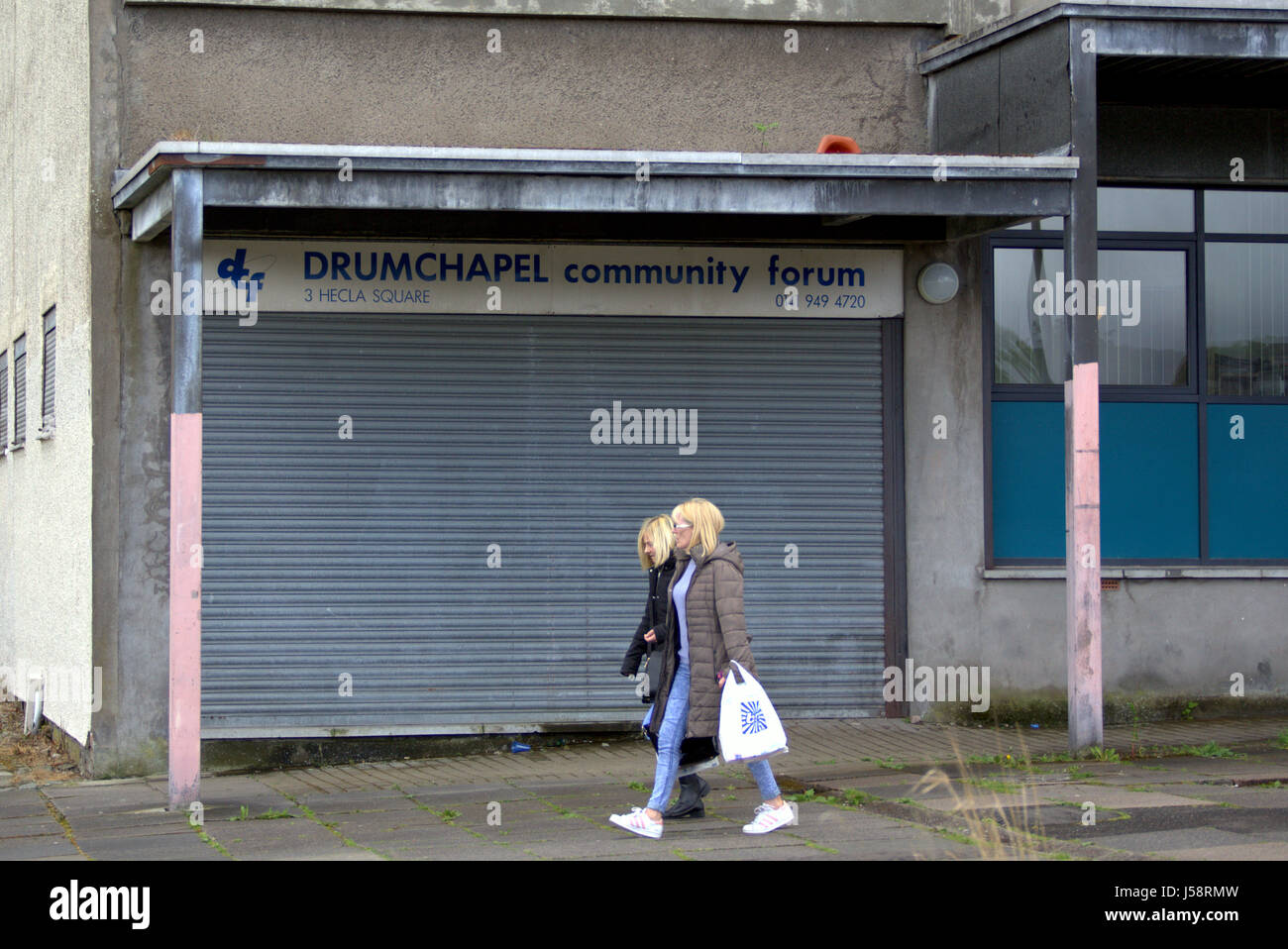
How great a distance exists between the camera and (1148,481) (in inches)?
495

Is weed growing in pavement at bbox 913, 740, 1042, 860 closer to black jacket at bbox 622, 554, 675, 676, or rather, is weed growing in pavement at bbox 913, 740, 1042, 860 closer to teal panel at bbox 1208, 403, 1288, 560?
black jacket at bbox 622, 554, 675, 676

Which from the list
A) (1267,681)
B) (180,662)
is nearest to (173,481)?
(180,662)

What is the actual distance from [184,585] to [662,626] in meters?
2.77

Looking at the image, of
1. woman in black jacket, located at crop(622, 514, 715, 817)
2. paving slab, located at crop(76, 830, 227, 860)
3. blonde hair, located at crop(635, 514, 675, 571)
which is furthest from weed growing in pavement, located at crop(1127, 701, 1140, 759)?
paving slab, located at crop(76, 830, 227, 860)

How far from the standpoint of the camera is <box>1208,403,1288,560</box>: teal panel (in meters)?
12.7

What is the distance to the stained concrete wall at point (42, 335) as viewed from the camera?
36.9 feet

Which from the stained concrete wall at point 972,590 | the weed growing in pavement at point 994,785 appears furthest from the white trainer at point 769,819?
the stained concrete wall at point 972,590

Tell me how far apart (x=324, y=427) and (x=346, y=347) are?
604 mm

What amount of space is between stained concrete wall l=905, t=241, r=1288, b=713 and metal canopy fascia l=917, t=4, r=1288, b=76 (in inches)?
87.0

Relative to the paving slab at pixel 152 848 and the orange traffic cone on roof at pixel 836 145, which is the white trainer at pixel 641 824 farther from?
the orange traffic cone on roof at pixel 836 145

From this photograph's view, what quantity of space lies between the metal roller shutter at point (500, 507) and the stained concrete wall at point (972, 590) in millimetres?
348

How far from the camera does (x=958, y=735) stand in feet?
37.8

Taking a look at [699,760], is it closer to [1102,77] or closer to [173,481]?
[173,481]
